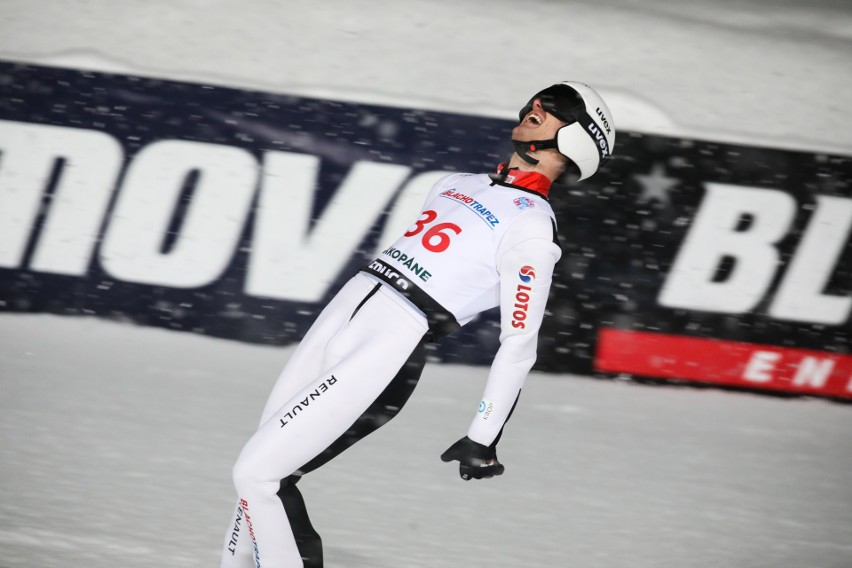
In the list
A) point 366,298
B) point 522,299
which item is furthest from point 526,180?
point 366,298

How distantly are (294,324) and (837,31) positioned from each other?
3.18 m

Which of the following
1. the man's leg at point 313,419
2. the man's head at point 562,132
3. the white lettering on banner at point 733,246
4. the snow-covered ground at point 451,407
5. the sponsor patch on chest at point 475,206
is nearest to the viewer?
the man's leg at point 313,419

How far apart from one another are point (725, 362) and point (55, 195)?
3.60m

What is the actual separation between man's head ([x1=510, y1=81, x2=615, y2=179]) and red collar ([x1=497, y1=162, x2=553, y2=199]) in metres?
0.02

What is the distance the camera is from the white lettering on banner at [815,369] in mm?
5152

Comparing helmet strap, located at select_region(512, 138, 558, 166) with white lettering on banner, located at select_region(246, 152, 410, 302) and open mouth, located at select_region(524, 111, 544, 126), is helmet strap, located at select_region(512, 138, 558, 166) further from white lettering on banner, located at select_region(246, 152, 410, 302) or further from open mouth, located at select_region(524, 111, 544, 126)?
white lettering on banner, located at select_region(246, 152, 410, 302)

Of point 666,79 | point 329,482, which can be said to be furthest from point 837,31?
point 329,482

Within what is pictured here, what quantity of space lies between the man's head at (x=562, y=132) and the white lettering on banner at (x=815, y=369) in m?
3.04

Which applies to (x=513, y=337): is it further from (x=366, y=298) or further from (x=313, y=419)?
(x=313, y=419)

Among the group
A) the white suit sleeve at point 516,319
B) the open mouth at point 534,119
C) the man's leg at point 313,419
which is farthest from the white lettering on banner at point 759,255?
the man's leg at point 313,419

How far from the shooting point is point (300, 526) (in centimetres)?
236

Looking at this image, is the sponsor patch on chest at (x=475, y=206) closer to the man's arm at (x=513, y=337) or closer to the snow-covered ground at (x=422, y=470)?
the man's arm at (x=513, y=337)

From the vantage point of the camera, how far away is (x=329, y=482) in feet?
11.5

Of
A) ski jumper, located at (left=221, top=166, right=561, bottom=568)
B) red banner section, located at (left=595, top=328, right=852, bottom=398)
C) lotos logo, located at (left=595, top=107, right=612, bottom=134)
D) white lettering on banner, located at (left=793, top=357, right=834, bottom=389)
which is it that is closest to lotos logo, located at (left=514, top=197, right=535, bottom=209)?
ski jumper, located at (left=221, top=166, right=561, bottom=568)
